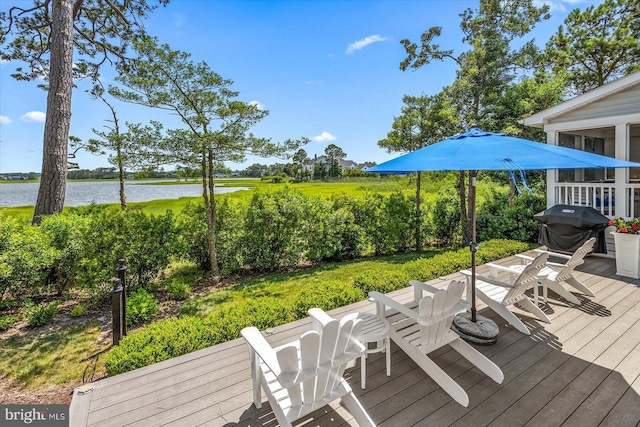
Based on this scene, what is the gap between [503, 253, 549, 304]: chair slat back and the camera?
10.6 feet

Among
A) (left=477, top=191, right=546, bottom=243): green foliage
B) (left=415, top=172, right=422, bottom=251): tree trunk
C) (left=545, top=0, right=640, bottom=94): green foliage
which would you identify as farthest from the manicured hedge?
(left=545, top=0, right=640, bottom=94): green foliage

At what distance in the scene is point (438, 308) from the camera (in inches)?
96.2

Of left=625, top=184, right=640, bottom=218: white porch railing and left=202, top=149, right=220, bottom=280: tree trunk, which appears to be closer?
left=625, top=184, right=640, bottom=218: white porch railing

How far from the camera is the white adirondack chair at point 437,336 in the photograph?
7.60 ft

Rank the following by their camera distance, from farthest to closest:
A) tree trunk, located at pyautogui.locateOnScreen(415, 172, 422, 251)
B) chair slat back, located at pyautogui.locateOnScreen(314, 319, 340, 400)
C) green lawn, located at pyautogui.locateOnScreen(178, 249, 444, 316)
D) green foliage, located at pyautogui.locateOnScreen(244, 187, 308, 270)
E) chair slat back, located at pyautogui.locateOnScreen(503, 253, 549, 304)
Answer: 1. tree trunk, located at pyautogui.locateOnScreen(415, 172, 422, 251)
2. green foliage, located at pyautogui.locateOnScreen(244, 187, 308, 270)
3. green lawn, located at pyautogui.locateOnScreen(178, 249, 444, 316)
4. chair slat back, located at pyautogui.locateOnScreen(503, 253, 549, 304)
5. chair slat back, located at pyautogui.locateOnScreen(314, 319, 340, 400)

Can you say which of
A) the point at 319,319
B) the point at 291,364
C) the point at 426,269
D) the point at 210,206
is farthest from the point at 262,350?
the point at 210,206

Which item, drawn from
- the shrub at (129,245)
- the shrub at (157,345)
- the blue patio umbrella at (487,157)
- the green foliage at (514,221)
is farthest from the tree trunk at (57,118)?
the green foliage at (514,221)

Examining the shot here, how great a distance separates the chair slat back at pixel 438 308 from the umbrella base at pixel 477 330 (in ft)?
2.12

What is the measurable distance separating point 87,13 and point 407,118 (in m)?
10.3

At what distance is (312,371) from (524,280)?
2.75 metres

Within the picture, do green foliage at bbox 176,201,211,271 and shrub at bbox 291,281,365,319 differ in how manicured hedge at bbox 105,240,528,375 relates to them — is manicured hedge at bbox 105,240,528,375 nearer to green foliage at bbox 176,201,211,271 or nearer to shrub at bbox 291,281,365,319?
shrub at bbox 291,281,365,319

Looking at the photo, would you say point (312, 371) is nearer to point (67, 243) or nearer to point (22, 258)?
point (22, 258)

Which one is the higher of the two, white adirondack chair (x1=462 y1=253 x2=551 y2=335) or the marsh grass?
white adirondack chair (x1=462 y1=253 x2=551 y2=335)

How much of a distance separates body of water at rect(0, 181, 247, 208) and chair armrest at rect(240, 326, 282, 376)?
560cm
